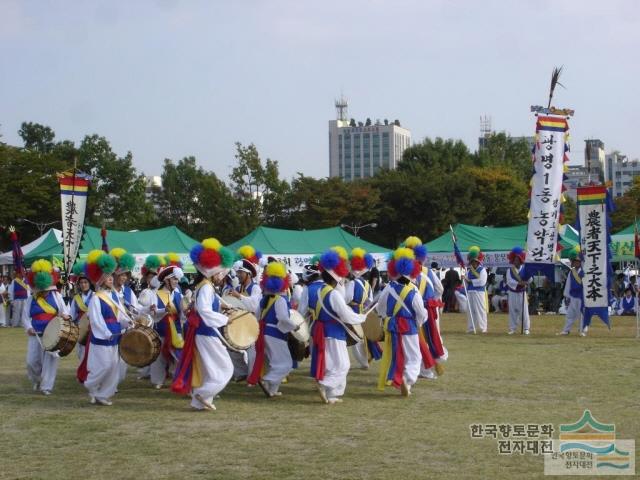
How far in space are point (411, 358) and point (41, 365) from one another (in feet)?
16.6

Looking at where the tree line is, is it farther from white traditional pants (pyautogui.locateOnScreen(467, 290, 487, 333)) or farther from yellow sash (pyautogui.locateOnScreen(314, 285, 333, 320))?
yellow sash (pyautogui.locateOnScreen(314, 285, 333, 320))

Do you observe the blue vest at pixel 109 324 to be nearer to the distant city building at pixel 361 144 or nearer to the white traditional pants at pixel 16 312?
the white traditional pants at pixel 16 312

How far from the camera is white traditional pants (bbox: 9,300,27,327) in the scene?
25050 mm

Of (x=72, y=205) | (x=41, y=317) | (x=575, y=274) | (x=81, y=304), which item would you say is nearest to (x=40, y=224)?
(x=72, y=205)

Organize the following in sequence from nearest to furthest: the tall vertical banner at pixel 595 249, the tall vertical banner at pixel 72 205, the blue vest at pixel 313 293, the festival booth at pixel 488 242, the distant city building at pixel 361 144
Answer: the blue vest at pixel 313 293, the tall vertical banner at pixel 595 249, the tall vertical banner at pixel 72 205, the festival booth at pixel 488 242, the distant city building at pixel 361 144

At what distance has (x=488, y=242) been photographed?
106ft

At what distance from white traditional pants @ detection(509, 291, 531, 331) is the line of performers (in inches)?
307

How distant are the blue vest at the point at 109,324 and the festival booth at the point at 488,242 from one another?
22118 mm

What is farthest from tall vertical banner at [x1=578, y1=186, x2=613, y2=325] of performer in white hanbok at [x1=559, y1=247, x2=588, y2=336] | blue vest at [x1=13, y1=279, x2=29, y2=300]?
blue vest at [x1=13, y1=279, x2=29, y2=300]

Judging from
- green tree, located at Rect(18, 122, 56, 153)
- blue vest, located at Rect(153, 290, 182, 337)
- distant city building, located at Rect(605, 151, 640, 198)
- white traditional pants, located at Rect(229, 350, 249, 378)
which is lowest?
white traditional pants, located at Rect(229, 350, 249, 378)

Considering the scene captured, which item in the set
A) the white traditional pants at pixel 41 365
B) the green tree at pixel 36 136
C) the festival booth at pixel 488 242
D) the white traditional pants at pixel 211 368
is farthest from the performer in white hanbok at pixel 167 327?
the green tree at pixel 36 136

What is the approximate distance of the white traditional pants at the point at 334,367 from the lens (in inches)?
397

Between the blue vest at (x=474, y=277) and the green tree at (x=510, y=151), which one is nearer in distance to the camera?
the blue vest at (x=474, y=277)

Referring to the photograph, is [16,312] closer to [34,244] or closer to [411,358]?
[34,244]
